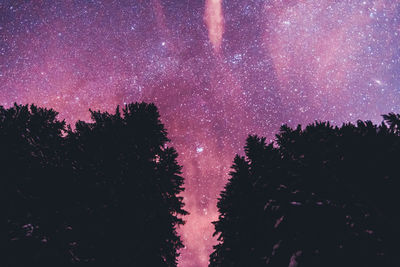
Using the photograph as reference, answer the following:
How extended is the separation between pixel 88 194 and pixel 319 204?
6.36 m

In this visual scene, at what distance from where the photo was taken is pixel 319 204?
233 inches

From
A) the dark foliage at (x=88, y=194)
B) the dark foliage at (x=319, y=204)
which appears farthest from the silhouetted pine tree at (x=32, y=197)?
the dark foliage at (x=319, y=204)

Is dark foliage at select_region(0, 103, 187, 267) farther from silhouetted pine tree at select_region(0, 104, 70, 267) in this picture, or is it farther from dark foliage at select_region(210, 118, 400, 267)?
dark foliage at select_region(210, 118, 400, 267)

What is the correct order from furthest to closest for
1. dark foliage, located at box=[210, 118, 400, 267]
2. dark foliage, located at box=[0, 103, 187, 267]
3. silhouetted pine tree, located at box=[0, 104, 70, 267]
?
1. dark foliage, located at box=[0, 103, 187, 267]
2. dark foliage, located at box=[210, 118, 400, 267]
3. silhouetted pine tree, located at box=[0, 104, 70, 267]

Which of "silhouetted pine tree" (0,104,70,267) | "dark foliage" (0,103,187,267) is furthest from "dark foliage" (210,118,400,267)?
"silhouetted pine tree" (0,104,70,267)

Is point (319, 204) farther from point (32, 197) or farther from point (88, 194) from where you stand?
point (32, 197)

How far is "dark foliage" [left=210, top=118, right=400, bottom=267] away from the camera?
5152 mm

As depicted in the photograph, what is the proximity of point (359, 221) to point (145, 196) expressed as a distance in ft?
19.2

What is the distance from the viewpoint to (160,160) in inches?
355

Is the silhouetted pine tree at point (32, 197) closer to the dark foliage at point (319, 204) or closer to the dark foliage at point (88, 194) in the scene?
the dark foliage at point (88, 194)

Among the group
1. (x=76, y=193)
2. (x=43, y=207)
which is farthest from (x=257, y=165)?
(x=43, y=207)

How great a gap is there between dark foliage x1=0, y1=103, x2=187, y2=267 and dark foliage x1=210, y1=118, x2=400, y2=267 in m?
2.59

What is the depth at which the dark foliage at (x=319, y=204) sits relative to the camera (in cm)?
515

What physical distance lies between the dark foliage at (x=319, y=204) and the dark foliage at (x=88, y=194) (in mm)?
2591
